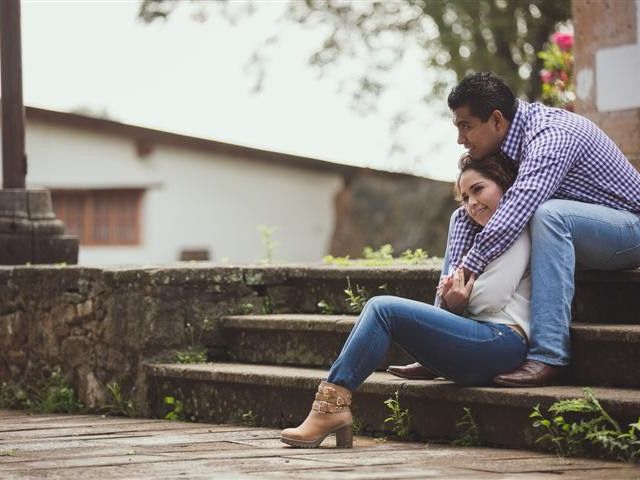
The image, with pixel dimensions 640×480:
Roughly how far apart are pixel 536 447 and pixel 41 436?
199 cm

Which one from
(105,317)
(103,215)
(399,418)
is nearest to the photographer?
(399,418)

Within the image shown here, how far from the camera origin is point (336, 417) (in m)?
4.50

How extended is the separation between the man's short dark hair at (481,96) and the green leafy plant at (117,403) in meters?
2.26

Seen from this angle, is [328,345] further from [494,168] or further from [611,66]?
[611,66]

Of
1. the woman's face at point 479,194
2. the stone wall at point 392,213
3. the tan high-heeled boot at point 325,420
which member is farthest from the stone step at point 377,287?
the stone wall at point 392,213

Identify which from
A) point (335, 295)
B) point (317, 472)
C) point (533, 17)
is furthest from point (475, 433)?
point (533, 17)

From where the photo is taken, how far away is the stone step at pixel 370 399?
14.5 feet

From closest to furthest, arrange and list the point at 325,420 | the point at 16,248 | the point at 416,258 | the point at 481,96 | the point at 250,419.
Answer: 1. the point at 325,420
2. the point at 481,96
3. the point at 250,419
4. the point at 416,258
5. the point at 16,248

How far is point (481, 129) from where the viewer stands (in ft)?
15.7

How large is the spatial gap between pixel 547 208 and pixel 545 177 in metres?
0.12

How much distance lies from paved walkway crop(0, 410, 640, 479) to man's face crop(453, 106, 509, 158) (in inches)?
44.4

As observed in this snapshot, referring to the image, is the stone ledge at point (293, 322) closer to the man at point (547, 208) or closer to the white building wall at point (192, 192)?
the man at point (547, 208)

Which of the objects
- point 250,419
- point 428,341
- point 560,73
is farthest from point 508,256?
point 560,73

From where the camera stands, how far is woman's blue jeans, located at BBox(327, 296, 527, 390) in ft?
Answer: 14.8
